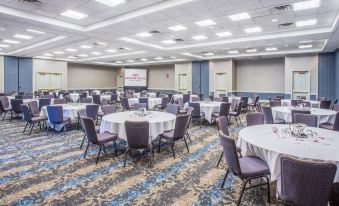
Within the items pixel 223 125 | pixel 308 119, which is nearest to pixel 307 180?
pixel 223 125

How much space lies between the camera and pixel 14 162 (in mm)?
4336

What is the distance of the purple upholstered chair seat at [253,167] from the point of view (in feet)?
8.66

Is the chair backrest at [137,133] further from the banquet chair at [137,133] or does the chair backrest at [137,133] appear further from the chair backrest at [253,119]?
the chair backrest at [253,119]

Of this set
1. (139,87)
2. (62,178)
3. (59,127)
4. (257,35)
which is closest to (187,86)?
(139,87)

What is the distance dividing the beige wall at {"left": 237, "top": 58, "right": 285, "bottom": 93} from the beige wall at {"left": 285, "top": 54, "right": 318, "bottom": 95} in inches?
55.5

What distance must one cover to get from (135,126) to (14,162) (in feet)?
8.32

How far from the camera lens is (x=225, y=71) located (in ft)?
54.2

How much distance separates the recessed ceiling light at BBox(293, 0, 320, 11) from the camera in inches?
228

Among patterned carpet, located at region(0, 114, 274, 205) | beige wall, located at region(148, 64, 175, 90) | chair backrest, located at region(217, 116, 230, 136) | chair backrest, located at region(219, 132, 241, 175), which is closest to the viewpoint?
chair backrest, located at region(219, 132, 241, 175)

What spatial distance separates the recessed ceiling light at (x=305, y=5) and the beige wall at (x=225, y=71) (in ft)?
32.8

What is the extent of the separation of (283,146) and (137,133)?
7.12 ft

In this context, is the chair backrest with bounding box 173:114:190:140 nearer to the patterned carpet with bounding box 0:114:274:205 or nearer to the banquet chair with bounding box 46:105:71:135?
the patterned carpet with bounding box 0:114:274:205

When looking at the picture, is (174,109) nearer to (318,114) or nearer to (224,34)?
(318,114)

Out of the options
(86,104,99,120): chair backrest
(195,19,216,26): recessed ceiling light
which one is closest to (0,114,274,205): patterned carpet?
(86,104,99,120): chair backrest
